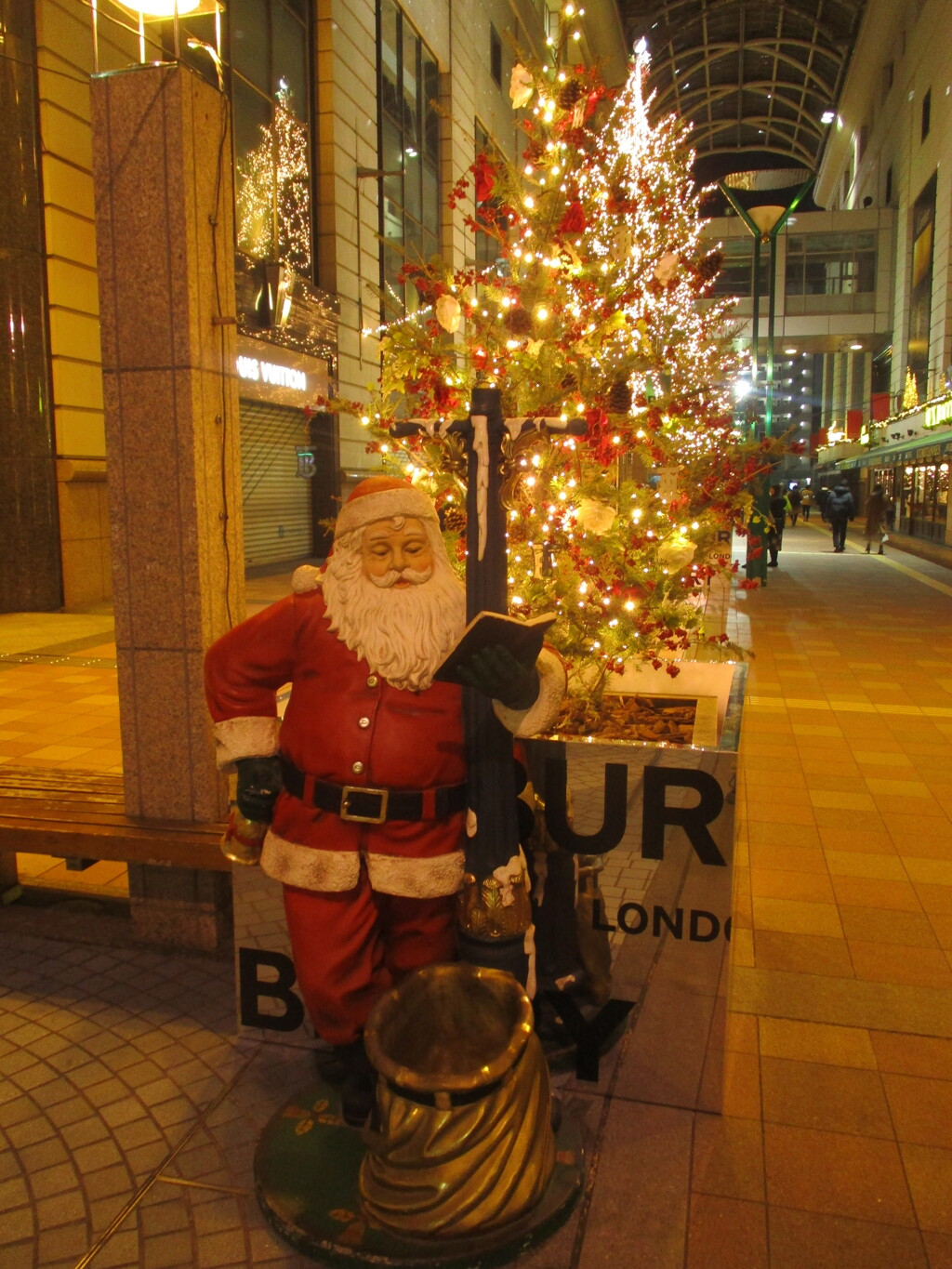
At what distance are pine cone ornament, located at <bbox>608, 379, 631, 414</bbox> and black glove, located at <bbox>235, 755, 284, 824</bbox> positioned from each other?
8.23 feet

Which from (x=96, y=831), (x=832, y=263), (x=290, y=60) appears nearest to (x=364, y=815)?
(x=96, y=831)

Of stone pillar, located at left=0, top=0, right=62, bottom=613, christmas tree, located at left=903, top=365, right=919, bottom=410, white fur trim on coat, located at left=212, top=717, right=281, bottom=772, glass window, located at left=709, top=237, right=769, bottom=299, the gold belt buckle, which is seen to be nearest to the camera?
the gold belt buckle

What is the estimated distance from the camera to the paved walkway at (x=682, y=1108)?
2.51 meters

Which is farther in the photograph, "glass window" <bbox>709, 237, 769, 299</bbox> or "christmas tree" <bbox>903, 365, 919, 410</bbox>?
"glass window" <bbox>709, 237, 769, 299</bbox>

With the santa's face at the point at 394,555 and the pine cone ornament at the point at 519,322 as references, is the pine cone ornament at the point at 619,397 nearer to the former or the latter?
the pine cone ornament at the point at 519,322

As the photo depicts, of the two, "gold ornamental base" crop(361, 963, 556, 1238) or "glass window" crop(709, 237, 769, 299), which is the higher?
"glass window" crop(709, 237, 769, 299)

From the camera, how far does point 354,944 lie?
9.41 feet

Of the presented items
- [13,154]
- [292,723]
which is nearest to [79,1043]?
[292,723]

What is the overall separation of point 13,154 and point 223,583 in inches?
423

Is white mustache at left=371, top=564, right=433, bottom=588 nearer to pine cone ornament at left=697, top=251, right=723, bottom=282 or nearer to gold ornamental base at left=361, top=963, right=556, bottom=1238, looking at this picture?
gold ornamental base at left=361, top=963, right=556, bottom=1238

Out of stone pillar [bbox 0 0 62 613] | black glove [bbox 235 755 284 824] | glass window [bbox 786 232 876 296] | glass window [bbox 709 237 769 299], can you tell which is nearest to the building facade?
stone pillar [bbox 0 0 62 613]

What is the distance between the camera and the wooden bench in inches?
147

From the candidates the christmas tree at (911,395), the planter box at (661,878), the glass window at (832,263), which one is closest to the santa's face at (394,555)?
the planter box at (661,878)

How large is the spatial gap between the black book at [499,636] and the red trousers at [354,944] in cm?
87
